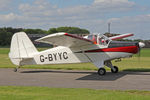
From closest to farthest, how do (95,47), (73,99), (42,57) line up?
(73,99) < (95,47) < (42,57)

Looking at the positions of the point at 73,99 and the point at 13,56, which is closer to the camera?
the point at 73,99

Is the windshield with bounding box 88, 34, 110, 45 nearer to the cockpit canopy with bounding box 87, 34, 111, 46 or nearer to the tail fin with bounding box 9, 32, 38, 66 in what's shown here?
the cockpit canopy with bounding box 87, 34, 111, 46

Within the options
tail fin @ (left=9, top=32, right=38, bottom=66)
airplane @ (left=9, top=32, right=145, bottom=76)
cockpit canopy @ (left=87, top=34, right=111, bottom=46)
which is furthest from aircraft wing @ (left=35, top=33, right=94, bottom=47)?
tail fin @ (left=9, top=32, right=38, bottom=66)

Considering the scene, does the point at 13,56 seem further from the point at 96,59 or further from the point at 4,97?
the point at 4,97

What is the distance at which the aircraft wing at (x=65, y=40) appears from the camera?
12.6 metres

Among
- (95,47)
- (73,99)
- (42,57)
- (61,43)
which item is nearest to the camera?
(73,99)

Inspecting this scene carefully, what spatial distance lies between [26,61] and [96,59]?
15.9 feet

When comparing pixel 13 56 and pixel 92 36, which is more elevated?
pixel 92 36

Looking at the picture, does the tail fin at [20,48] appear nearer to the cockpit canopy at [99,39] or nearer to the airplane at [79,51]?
the airplane at [79,51]

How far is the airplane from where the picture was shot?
14.8 m

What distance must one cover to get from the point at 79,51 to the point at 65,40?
2.18 m

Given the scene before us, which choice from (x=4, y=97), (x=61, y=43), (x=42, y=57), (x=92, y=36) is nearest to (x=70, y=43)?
(x=61, y=43)

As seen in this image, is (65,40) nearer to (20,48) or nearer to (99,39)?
(99,39)

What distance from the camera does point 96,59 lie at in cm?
1533
